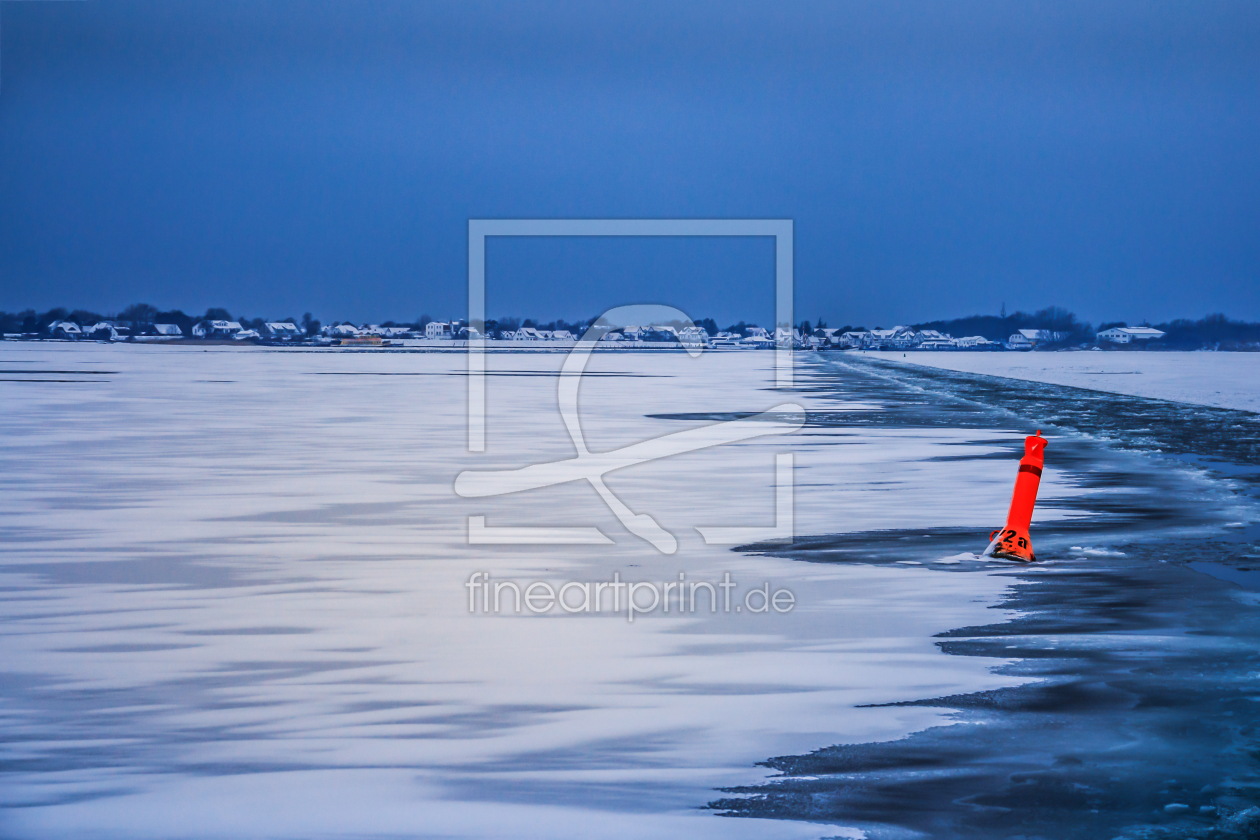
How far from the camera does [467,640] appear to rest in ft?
26.5

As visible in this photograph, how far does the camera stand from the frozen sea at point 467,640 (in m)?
5.16

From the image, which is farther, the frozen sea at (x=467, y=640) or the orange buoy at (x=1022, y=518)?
the orange buoy at (x=1022, y=518)

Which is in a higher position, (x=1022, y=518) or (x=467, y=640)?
(x=1022, y=518)

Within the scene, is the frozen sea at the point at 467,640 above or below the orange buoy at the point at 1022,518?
below

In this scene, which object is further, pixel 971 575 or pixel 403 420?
pixel 403 420

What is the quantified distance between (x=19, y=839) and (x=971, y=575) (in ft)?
23.6

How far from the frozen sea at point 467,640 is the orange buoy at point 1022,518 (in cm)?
22

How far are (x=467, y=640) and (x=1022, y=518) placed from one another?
16.4 ft

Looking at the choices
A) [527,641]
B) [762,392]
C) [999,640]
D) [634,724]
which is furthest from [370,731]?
[762,392]

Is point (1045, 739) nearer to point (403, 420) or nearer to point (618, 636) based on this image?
point (618, 636)

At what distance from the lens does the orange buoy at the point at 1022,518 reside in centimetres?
1093

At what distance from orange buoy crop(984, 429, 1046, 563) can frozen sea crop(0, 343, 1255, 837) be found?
22 cm

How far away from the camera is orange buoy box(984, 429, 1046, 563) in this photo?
1093 centimetres

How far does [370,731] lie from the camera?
6020 millimetres
